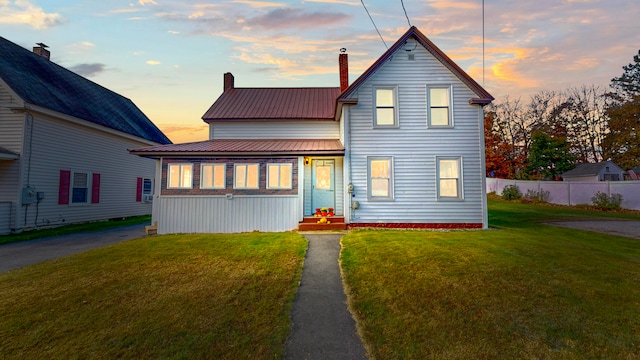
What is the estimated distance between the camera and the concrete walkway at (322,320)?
12.1 ft

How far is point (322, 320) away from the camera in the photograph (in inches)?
178

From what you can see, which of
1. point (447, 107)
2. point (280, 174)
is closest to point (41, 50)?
point (280, 174)

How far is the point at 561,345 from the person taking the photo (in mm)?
3719

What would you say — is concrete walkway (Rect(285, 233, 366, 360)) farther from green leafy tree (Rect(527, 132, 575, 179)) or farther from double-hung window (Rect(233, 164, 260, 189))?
green leafy tree (Rect(527, 132, 575, 179))

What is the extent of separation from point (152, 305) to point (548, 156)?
136 ft

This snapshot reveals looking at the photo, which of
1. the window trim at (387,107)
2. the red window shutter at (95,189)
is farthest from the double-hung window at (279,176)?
the red window shutter at (95,189)

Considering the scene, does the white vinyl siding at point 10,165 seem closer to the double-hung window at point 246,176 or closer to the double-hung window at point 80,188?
the double-hung window at point 80,188

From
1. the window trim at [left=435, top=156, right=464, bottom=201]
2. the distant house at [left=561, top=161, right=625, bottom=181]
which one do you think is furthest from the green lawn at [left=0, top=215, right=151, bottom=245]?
the distant house at [left=561, top=161, right=625, bottom=181]

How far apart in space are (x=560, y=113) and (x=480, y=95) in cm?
4189

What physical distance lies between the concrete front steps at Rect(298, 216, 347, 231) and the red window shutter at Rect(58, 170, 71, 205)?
12791 mm

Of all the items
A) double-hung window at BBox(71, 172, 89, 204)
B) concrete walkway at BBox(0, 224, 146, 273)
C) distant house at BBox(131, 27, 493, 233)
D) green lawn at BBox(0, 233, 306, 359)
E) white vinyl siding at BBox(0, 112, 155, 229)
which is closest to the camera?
green lawn at BBox(0, 233, 306, 359)

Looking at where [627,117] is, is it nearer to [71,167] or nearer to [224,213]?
[224,213]

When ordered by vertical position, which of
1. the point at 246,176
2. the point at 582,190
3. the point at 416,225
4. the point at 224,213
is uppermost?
the point at 246,176

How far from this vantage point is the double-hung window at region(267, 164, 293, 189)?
469 inches
